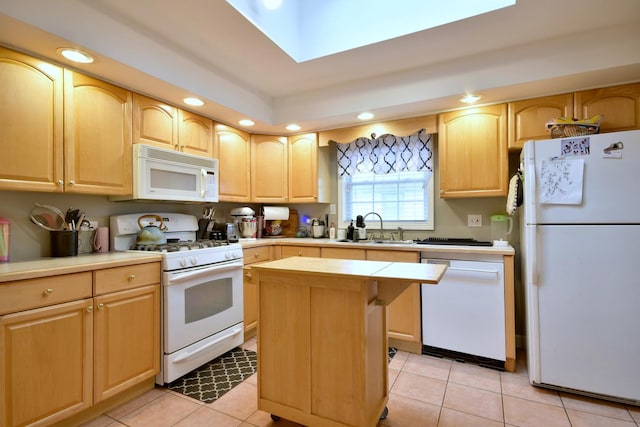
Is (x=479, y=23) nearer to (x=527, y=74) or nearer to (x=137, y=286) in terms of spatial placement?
(x=527, y=74)

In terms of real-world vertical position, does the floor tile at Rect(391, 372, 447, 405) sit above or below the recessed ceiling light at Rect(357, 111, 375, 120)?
below

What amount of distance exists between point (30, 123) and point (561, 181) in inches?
124

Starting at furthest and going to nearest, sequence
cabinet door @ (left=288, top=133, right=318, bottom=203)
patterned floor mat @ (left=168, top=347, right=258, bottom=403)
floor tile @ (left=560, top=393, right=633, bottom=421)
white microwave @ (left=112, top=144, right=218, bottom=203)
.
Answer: cabinet door @ (left=288, top=133, right=318, bottom=203) < white microwave @ (left=112, top=144, right=218, bottom=203) < patterned floor mat @ (left=168, top=347, right=258, bottom=403) < floor tile @ (left=560, top=393, right=633, bottom=421)

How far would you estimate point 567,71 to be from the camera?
6.89ft

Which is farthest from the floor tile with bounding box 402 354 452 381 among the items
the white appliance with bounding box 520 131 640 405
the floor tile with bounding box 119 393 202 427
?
the floor tile with bounding box 119 393 202 427

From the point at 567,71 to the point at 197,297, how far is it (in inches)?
119

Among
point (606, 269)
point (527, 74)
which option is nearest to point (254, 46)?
point (527, 74)

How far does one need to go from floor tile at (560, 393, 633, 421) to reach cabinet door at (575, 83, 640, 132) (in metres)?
1.79

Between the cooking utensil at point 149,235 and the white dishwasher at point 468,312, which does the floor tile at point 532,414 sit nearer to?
the white dishwasher at point 468,312

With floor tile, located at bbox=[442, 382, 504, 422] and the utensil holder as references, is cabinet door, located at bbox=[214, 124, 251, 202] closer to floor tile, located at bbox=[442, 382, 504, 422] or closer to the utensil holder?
the utensil holder

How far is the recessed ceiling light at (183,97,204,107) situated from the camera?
98.7 inches

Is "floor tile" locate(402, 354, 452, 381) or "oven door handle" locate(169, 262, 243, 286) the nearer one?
"oven door handle" locate(169, 262, 243, 286)

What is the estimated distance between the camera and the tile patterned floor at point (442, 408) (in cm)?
176

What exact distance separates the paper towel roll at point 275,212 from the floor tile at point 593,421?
110 inches
